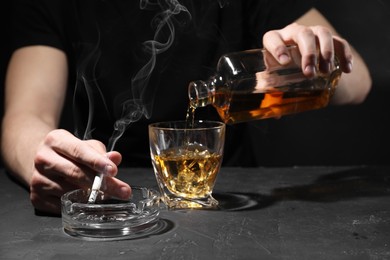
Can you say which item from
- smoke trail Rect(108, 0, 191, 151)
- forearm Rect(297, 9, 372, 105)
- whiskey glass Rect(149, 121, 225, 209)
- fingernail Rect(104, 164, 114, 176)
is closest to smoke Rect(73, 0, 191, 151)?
smoke trail Rect(108, 0, 191, 151)

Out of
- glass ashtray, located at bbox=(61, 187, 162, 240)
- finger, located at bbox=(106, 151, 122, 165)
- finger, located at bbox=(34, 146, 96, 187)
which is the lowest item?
glass ashtray, located at bbox=(61, 187, 162, 240)

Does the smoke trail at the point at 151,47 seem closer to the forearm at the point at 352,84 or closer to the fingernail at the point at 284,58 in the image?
the forearm at the point at 352,84

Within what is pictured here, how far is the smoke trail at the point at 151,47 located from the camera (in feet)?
6.46

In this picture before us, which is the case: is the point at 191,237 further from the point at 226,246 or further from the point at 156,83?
the point at 156,83

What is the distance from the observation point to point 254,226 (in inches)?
42.9

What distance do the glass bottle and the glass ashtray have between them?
0.24 metres

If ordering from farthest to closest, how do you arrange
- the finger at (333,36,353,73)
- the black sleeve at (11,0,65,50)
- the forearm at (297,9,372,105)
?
the black sleeve at (11,0,65,50), the forearm at (297,9,372,105), the finger at (333,36,353,73)

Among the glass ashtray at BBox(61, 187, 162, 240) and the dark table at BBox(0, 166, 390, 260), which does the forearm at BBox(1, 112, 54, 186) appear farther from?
the glass ashtray at BBox(61, 187, 162, 240)

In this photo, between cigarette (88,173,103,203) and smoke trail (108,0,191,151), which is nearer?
cigarette (88,173,103,203)

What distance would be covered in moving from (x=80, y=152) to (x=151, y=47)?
35.6 inches

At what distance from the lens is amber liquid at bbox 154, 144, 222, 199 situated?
1.20m

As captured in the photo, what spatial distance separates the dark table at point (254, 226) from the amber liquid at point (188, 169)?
0.17 ft

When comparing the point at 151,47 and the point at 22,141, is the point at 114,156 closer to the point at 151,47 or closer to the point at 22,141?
the point at 22,141

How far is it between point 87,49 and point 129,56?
0.15 meters
